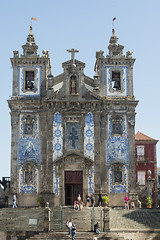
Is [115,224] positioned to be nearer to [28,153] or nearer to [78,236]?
[78,236]

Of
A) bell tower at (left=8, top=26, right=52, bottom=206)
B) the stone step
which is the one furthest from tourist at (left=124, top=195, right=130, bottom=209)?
the stone step

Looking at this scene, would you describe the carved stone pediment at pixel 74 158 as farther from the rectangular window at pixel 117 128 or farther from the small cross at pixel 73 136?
the rectangular window at pixel 117 128

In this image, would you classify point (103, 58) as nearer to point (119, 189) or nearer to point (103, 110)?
point (103, 110)

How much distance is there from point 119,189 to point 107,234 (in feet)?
35.4

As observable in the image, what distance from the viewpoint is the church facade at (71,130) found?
37.4 meters

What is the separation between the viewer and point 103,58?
40438mm

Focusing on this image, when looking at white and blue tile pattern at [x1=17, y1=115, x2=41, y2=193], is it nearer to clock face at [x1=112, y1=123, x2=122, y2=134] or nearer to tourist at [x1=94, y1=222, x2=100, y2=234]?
clock face at [x1=112, y1=123, x2=122, y2=134]

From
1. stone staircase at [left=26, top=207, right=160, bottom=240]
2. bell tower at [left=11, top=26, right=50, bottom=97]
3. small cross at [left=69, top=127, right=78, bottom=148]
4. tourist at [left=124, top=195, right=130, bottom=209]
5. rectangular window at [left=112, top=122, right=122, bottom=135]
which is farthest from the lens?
bell tower at [left=11, top=26, right=50, bottom=97]

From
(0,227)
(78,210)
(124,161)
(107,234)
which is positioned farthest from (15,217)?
(124,161)

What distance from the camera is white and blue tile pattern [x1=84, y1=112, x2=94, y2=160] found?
3794cm

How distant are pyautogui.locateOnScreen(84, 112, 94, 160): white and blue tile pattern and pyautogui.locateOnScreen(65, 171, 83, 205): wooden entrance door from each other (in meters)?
1.79

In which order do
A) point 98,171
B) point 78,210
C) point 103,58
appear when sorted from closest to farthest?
point 78,210
point 98,171
point 103,58

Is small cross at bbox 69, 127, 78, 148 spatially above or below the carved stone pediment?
above

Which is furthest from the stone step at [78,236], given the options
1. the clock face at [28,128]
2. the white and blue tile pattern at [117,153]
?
the clock face at [28,128]
